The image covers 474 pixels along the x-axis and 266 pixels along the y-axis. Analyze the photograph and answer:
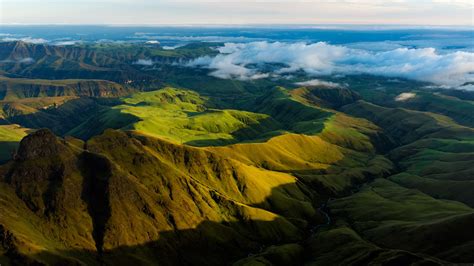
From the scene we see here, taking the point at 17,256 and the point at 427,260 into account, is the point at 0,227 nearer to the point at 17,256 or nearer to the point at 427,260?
the point at 17,256

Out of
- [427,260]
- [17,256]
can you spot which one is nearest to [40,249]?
[17,256]

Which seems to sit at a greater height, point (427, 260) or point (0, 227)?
point (0, 227)

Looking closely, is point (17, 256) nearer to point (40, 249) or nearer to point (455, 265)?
point (40, 249)

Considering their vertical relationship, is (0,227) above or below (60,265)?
above

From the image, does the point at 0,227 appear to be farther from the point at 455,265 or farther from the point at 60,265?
the point at 455,265

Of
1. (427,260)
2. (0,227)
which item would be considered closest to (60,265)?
(0,227)

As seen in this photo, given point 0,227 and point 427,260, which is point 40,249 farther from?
point 427,260

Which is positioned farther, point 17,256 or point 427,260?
point 427,260
